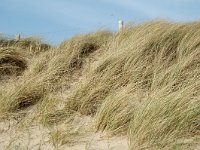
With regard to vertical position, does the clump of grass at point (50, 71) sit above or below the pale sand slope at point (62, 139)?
above

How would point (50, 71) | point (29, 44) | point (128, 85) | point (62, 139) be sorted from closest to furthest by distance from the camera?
point (62, 139), point (128, 85), point (50, 71), point (29, 44)

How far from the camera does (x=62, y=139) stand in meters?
4.41

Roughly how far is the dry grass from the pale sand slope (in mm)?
101

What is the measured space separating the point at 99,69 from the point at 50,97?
0.86 metres

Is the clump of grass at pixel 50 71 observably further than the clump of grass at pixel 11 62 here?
No

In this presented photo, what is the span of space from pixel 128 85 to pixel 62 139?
3.54ft

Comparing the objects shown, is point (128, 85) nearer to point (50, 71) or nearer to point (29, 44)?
point (50, 71)

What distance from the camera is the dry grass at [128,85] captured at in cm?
421

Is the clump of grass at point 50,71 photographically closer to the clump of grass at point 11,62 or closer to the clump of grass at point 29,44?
the clump of grass at point 11,62

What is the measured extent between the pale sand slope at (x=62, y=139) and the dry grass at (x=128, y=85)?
10 centimetres

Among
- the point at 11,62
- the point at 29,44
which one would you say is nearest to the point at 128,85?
the point at 11,62

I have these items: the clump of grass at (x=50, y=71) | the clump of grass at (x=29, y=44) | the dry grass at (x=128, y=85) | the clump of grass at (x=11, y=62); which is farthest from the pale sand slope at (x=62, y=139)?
the clump of grass at (x=29, y=44)

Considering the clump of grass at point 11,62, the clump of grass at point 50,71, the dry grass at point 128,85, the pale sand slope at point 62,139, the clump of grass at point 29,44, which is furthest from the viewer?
the clump of grass at point 29,44

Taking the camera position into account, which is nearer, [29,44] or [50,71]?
[50,71]
